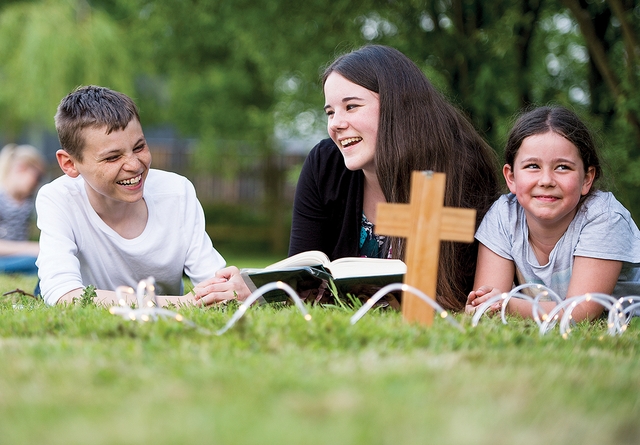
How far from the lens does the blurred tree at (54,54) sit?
1501 cm

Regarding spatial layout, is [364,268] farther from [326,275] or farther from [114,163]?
[114,163]

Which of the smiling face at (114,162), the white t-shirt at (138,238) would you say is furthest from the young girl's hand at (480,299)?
the smiling face at (114,162)

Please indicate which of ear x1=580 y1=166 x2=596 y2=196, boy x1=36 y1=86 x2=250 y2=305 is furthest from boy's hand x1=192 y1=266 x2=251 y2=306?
ear x1=580 y1=166 x2=596 y2=196

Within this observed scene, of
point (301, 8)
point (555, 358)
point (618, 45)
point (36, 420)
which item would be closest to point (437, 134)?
point (555, 358)

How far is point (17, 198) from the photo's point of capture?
8969mm

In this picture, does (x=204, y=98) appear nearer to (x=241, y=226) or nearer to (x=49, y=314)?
(x=241, y=226)

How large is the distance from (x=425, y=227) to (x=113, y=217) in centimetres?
218

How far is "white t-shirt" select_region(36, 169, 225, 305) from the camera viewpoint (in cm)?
412

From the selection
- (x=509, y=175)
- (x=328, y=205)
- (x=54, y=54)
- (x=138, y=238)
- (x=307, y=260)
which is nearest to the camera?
(x=307, y=260)

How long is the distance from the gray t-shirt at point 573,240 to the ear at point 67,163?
221 centimetres

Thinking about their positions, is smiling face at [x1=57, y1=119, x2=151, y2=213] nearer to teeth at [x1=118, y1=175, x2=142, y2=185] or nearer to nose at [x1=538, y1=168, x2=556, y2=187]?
teeth at [x1=118, y1=175, x2=142, y2=185]

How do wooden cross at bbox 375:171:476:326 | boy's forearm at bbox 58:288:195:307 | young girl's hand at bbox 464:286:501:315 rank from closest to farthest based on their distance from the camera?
1. wooden cross at bbox 375:171:476:326
2. young girl's hand at bbox 464:286:501:315
3. boy's forearm at bbox 58:288:195:307

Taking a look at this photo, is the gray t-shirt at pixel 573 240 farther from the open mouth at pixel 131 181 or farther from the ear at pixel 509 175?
the open mouth at pixel 131 181

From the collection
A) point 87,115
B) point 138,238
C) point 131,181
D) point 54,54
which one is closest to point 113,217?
point 138,238
